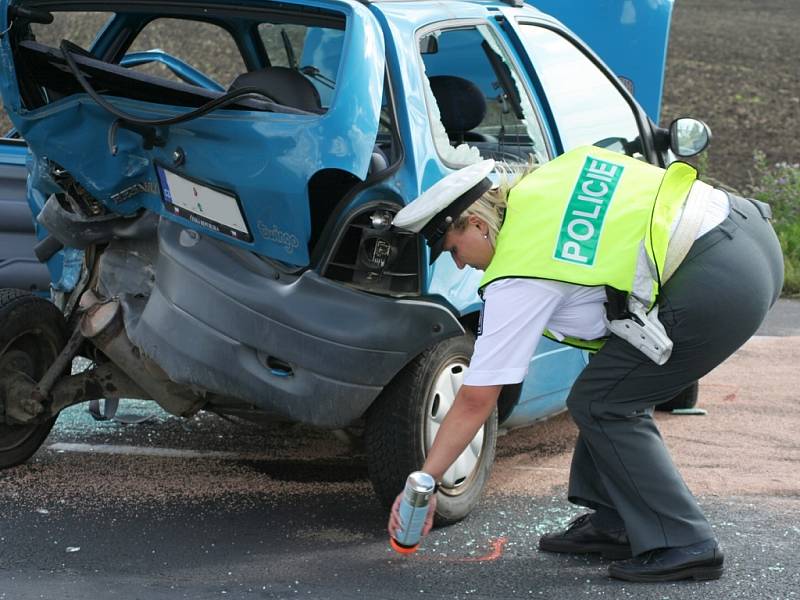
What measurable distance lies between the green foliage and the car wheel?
19.3 ft

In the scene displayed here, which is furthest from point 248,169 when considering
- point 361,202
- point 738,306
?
point 738,306

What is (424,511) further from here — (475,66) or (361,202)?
(475,66)

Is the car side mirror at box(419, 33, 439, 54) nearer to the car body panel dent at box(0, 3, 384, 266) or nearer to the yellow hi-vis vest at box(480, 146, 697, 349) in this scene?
the car body panel dent at box(0, 3, 384, 266)

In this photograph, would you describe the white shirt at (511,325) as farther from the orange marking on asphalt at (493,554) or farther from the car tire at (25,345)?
the car tire at (25,345)

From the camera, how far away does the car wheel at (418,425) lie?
4742 mm

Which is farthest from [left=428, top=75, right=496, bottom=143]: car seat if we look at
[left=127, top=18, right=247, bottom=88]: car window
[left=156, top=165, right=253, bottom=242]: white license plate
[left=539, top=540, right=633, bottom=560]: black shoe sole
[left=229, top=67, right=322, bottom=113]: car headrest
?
[left=127, top=18, right=247, bottom=88]: car window

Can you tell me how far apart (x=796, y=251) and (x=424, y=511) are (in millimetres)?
7401

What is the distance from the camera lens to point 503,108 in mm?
5730

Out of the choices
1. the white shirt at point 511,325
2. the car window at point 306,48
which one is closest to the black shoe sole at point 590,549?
the white shirt at point 511,325

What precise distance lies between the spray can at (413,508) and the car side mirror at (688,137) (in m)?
2.72

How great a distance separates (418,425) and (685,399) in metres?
2.40

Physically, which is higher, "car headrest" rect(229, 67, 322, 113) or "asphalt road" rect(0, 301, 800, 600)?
"car headrest" rect(229, 67, 322, 113)

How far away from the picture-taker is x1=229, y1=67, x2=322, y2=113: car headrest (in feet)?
15.9

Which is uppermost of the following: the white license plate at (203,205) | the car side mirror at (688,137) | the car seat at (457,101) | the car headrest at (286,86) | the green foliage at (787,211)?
the car headrest at (286,86)
